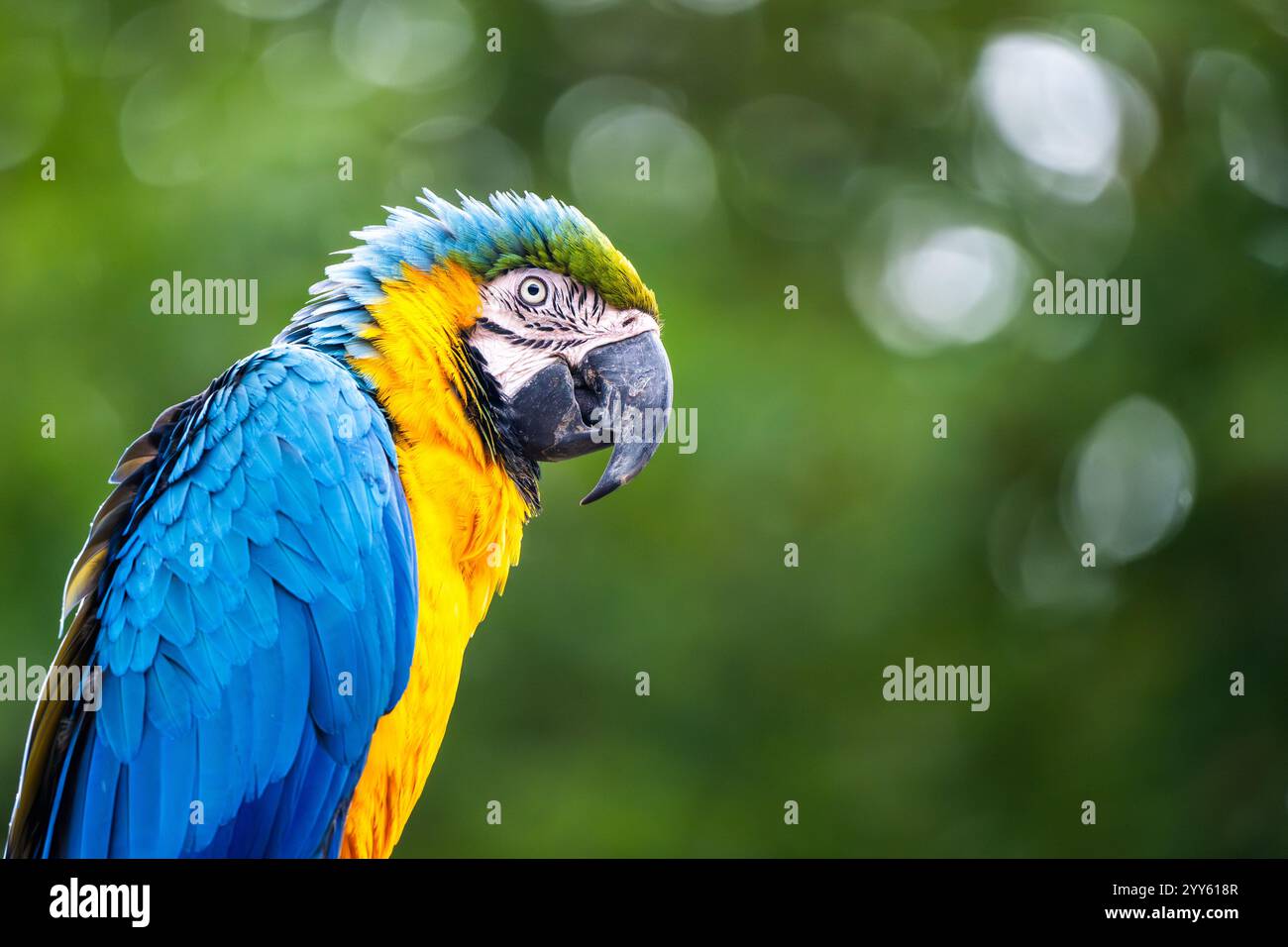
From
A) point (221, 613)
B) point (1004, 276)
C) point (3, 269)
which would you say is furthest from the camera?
point (1004, 276)

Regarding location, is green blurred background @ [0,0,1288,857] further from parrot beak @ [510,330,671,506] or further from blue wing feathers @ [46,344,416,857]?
blue wing feathers @ [46,344,416,857]

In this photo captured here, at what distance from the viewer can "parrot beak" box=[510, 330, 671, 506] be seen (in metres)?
2.15

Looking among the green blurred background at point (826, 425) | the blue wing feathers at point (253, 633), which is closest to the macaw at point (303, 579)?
the blue wing feathers at point (253, 633)

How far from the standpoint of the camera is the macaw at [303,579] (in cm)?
192

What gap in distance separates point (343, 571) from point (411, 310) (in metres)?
0.48

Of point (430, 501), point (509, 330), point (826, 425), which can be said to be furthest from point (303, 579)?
point (826, 425)

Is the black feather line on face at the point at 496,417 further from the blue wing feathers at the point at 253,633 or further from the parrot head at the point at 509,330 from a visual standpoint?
the blue wing feathers at the point at 253,633

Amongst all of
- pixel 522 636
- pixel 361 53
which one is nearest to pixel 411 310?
pixel 522 636

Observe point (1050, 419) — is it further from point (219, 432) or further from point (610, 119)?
point (219, 432)

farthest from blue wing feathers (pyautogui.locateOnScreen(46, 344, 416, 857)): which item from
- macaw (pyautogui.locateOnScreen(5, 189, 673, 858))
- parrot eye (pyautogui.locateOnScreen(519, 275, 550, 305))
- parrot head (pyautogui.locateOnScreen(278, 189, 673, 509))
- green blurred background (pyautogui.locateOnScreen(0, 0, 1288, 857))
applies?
green blurred background (pyautogui.locateOnScreen(0, 0, 1288, 857))

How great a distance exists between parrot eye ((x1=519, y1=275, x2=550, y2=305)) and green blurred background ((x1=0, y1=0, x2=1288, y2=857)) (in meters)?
1.61

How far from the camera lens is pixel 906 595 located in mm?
4137

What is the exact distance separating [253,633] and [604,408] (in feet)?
2.47

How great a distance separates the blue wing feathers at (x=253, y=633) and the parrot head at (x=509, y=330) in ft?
0.41
